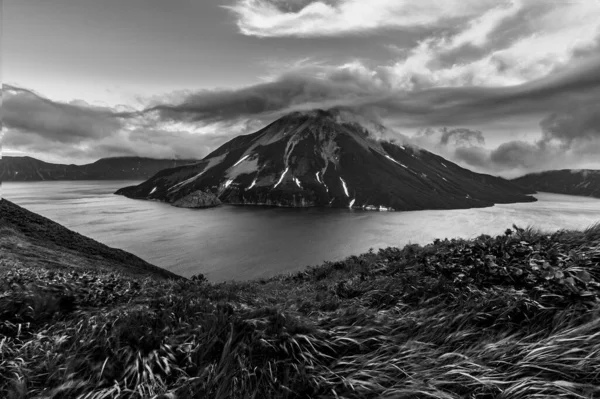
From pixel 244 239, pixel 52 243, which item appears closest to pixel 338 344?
pixel 52 243

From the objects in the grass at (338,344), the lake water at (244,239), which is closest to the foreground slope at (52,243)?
the grass at (338,344)

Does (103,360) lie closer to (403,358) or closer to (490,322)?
(403,358)

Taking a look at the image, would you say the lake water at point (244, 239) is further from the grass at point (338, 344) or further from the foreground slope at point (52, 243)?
the grass at point (338, 344)

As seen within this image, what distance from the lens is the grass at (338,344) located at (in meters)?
2.96

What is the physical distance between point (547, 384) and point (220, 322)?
13.2ft

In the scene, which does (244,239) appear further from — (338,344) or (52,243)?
(338,344)

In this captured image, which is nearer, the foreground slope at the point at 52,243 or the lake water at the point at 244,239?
the foreground slope at the point at 52,243

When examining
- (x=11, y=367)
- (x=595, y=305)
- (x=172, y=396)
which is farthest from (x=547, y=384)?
(x=11, y=367)

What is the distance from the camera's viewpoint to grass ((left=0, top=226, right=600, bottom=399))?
9.72 feet

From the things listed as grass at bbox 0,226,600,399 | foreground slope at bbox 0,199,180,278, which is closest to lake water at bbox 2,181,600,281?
foreground slope at bbox 0,199,180,278

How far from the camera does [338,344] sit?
3.98 m

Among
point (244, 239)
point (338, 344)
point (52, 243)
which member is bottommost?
point (244, 239)

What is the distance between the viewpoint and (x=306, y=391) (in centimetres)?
320

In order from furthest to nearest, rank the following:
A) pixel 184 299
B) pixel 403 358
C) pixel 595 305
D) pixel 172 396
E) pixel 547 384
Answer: pixel 184 299, pixel 595 305, pixel 403 358, pixel 172 396, pixel 547 384
